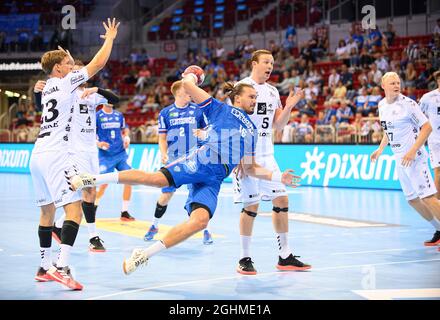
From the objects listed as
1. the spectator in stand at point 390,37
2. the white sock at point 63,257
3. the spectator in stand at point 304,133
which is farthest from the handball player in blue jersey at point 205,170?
the spectator in stand at point 390,37

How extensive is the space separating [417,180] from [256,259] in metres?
2.52

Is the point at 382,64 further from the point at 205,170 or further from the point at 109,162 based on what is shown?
the point at 205,170

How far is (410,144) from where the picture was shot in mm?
9961

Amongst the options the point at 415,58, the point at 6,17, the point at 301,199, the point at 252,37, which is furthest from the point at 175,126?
the point at 6,17

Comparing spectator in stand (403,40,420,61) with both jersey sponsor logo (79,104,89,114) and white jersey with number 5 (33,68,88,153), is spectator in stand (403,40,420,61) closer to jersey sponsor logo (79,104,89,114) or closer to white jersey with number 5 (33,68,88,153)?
jersey sponsor logo (79,104,89,114)

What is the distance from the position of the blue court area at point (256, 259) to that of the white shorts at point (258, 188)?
0.81 meters

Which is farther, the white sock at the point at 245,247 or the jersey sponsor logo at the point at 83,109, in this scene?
the jersey sponsor logo at the point at 83,109

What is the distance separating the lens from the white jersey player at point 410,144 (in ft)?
31.9

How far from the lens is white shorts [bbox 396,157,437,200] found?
9.70 meters

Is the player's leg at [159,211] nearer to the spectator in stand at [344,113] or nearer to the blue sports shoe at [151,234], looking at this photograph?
the blue sports shoe at [151,234]

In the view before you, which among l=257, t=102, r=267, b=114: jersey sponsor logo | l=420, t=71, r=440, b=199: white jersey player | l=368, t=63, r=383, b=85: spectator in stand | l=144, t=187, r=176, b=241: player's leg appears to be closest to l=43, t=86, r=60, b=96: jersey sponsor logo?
l=257, t=102, r=267, b=114: jersey sponsor logo
